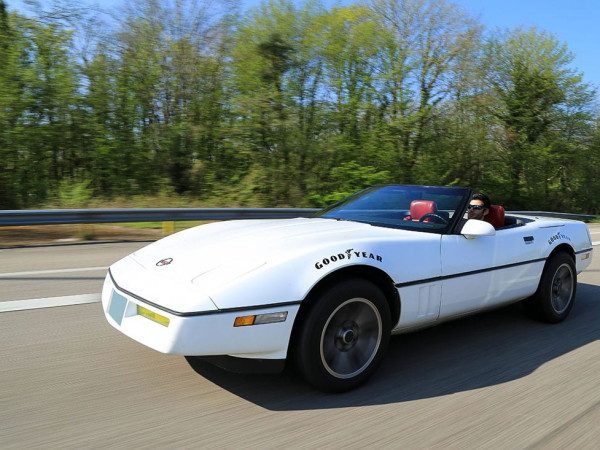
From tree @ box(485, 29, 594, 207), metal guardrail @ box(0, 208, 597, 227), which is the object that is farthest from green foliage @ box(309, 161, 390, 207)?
tree @ box(485, 29, 594, 207)

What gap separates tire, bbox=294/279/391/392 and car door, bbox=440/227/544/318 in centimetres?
62

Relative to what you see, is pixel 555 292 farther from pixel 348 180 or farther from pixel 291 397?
pixel 348 180

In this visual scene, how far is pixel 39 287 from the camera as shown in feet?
17.4

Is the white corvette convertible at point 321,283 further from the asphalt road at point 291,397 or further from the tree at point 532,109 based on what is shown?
the tree at point 532,109

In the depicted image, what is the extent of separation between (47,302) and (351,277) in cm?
312

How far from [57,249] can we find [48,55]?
23.9 feet

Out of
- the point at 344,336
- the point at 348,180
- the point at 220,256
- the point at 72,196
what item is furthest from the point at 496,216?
the point at 348,180

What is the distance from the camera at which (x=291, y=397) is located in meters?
2.97

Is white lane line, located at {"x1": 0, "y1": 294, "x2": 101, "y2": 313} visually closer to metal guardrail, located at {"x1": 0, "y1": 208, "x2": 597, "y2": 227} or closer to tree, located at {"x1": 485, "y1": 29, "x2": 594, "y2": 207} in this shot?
metal guardrail, located at {"x1": 0, "y1": 208, "x2": 597, "y2": 227}

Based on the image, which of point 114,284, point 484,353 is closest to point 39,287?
point 114,284

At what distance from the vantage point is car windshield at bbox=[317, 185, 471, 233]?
3.85 metres

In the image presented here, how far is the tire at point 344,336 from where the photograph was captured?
2.89 metres

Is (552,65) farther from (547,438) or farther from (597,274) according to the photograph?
(547,438)

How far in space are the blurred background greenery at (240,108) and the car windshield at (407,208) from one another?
10.1m
